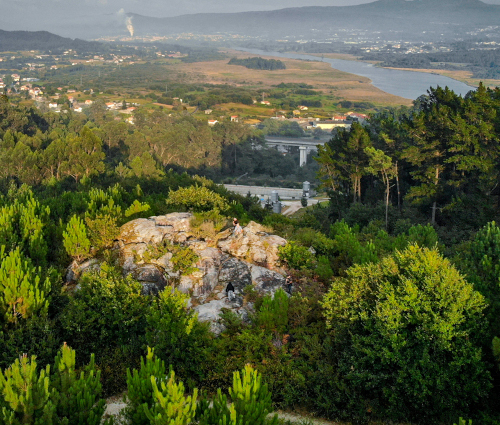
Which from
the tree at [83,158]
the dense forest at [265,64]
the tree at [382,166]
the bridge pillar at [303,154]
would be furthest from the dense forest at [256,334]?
the dense forest at [265,64]

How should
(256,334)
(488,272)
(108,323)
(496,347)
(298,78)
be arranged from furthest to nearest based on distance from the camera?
(298,78) → (488,272) → (108,323) → (256,334) → (496,347)

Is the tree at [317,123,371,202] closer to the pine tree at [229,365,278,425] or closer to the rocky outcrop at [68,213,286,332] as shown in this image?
the rocky outcrop at [68,213,286,332]

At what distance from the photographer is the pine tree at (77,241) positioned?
1314cm

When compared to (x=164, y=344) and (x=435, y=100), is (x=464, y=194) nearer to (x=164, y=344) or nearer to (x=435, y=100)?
(x=435, y=100)

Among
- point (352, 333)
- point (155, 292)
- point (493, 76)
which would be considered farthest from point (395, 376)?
point (493, 76)

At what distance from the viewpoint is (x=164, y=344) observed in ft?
31.9

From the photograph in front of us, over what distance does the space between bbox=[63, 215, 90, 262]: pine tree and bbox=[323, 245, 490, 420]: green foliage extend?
7328mm

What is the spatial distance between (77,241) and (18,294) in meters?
3.09

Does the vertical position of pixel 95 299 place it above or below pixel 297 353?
above

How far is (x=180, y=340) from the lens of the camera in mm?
9766

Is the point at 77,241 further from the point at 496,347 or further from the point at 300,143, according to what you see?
the point at 300,143

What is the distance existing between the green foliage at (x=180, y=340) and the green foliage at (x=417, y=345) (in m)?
2.86

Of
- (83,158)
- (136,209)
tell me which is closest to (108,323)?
(136,209)

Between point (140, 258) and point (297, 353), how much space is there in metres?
5.14
